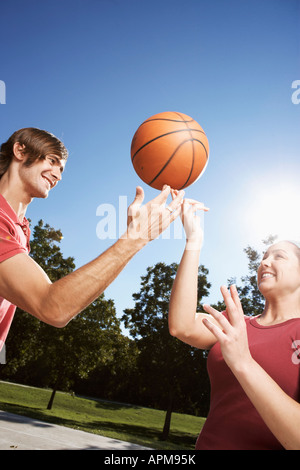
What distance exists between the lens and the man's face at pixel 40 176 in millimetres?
3129

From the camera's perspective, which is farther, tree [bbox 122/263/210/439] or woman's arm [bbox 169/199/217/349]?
tree [bbox 122/263/210/439]

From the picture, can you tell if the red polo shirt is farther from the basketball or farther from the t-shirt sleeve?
the basketball

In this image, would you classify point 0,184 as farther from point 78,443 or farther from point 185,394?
point 185,394

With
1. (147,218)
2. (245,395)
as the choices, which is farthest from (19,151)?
(245,395)

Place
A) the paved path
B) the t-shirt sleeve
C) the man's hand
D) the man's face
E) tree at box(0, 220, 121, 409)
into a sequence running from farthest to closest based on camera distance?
tree at box(0, 220, 121, 409) → the paved path → the man's face → the man's hand → the t-shirt sleeve

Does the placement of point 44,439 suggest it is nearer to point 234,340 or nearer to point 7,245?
point 7,245

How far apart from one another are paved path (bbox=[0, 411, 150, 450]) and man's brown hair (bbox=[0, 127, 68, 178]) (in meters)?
11.0

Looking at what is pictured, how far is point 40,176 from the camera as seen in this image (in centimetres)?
316

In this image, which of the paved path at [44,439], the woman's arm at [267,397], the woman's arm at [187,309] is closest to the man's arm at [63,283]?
the woman's arm at [187,309]

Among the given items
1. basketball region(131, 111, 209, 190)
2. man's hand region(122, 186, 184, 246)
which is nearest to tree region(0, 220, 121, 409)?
basketball region(131, 111, 209, 190)

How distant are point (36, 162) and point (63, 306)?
171 cm

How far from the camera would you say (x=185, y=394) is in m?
23.0

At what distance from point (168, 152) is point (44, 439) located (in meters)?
13.7

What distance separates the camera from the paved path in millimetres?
11930
